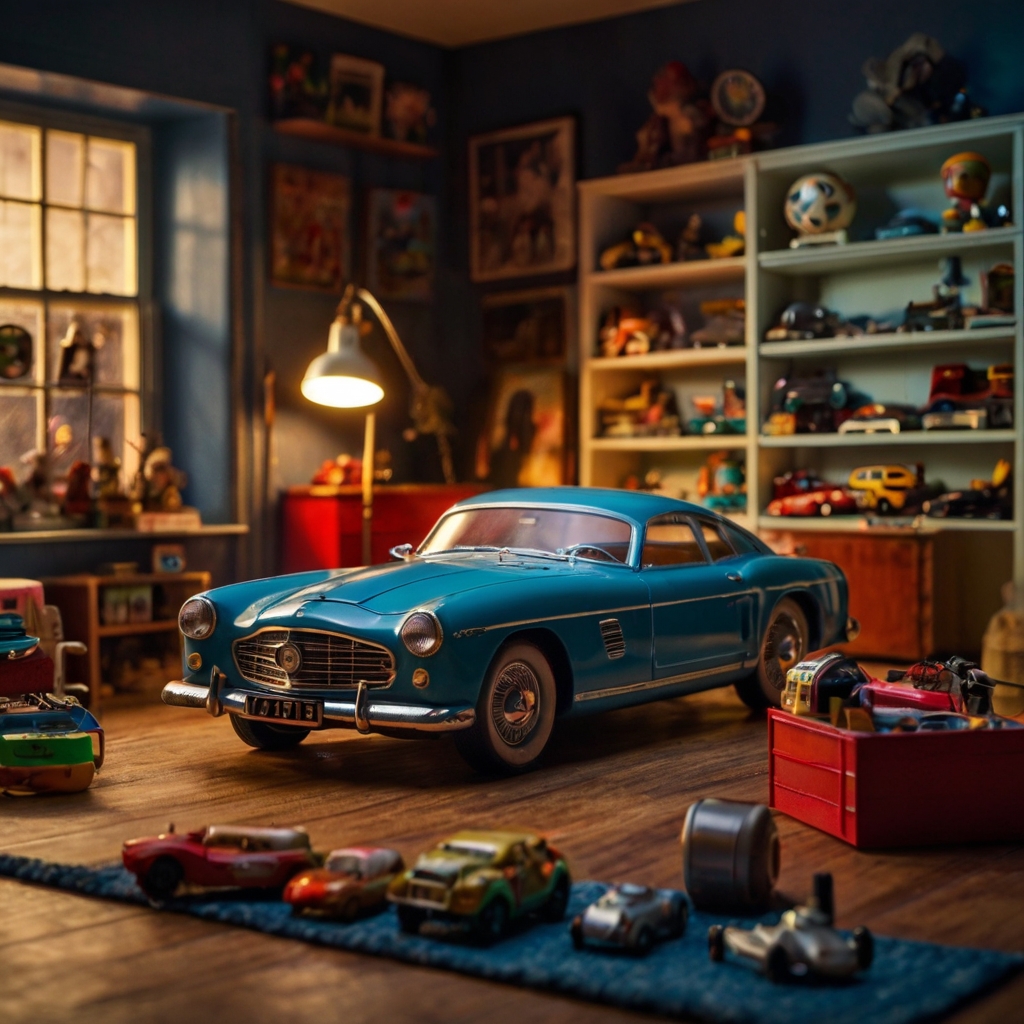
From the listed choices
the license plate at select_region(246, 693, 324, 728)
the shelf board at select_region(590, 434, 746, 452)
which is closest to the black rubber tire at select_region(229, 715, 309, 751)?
the license plate at select_region(246, 693, 324, 728)

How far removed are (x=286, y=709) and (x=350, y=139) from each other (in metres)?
4.86

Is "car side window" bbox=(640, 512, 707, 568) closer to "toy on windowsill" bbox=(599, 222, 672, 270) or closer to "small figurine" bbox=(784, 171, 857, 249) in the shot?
"small figurine" bbox=(784, 171, 857, 249)

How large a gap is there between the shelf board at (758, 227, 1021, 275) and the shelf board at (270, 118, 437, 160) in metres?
2.32

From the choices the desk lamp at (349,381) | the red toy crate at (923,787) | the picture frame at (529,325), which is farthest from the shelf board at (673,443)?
the red toy crate at (923,787)

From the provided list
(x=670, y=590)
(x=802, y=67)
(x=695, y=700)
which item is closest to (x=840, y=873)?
(x=670, y=590)

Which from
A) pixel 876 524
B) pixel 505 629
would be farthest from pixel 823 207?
pixel 505 629

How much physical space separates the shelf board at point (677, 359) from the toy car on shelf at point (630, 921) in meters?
5.49

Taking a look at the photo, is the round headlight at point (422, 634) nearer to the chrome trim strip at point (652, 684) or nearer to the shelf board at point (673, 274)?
the chrome trim strip at point (652, 684)

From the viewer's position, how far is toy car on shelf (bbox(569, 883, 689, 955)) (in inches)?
116

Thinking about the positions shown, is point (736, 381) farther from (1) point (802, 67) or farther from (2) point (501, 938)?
(2) point (501, 938)

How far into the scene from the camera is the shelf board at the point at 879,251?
7359mm

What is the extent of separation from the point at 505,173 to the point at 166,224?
2.33 metres

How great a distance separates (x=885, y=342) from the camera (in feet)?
25.0

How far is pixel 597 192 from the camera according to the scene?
8.75m
